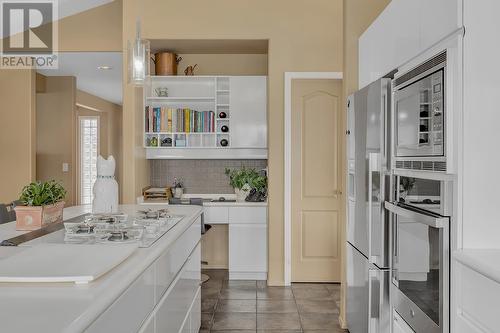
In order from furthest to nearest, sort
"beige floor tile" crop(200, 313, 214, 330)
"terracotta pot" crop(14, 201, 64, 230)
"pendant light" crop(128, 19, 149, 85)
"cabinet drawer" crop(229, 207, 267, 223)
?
"cabinet drawer" crop(229, 207, 267, 223) → "beige floor tile" crop(200, 313, 214, 330) → "pendant light" crop(128, 19, 149, 85) → "terracotta pot" crop(14, 201, 64, 230)

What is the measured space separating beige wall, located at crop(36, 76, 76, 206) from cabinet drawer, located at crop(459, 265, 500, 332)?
7.03 meters

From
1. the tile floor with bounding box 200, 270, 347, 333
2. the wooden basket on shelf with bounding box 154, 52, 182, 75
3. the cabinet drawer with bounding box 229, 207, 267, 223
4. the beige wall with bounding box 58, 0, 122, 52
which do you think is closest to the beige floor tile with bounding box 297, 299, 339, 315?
the tile floor with bounding box 200, 270, 347, 333

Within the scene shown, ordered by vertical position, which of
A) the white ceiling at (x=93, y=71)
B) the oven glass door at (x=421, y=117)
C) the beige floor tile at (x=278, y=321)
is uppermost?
the white ceiling at (x=93, y=71)

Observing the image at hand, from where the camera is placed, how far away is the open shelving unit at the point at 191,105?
5082mm

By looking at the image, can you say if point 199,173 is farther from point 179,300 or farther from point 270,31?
point 179,300

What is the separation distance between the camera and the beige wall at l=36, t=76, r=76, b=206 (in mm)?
7531

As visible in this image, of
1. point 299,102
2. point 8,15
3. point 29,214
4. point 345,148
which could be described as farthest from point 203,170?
point 29,214

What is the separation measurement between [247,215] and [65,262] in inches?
139

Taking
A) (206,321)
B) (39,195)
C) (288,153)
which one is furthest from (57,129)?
(39,195)

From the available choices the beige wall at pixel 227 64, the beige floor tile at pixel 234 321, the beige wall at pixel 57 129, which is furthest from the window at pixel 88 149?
the beige floor tile at pixel 234 321

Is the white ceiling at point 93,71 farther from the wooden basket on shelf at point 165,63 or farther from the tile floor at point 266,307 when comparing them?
the tile floor at point 266,307

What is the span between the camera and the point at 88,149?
1001 cm

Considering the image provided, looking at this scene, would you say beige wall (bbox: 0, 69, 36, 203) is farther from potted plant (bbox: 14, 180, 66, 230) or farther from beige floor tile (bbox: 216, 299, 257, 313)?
potted plant (bbox: 14, 180, 66, 230)

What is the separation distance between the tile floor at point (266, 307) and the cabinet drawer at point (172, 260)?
3.35 ft
